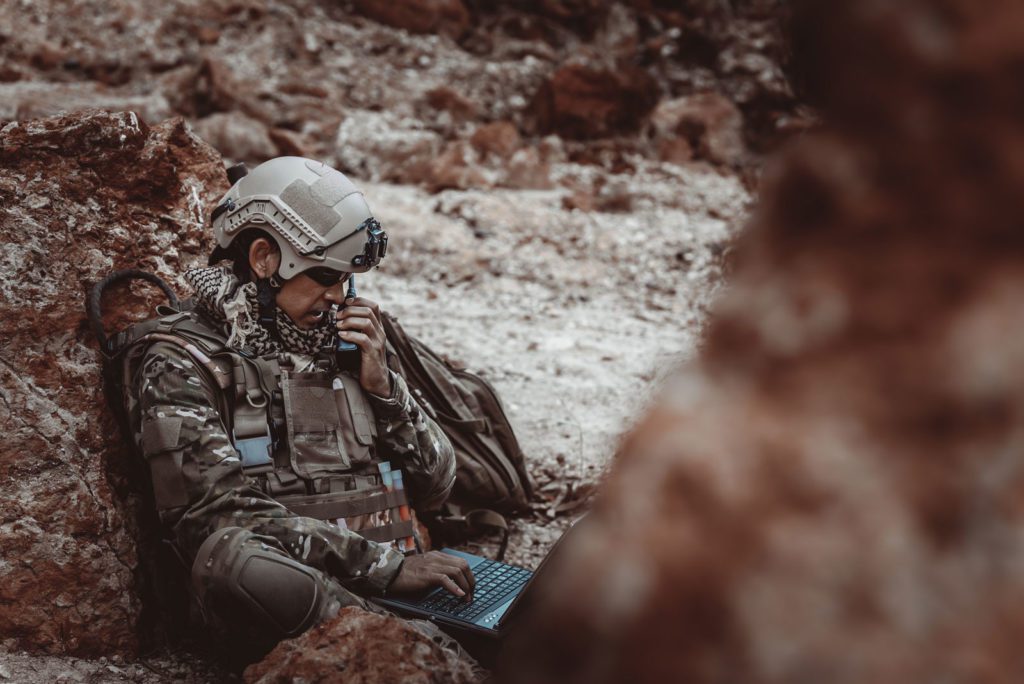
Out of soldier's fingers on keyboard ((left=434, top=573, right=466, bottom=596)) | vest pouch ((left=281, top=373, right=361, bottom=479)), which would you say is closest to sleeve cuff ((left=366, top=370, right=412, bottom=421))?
vest pouch ((left=281, top=373, right=361, bottom=479))

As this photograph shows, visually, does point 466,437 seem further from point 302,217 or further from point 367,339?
point 302,217

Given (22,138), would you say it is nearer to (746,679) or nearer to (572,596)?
(572,596)

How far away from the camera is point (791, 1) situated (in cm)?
101

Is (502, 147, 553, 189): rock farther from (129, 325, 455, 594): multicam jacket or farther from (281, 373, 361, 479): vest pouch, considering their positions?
(129, 325, 455, 594): multicam jacket

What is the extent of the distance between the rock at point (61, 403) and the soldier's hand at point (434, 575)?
0.90 metres

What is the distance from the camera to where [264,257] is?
284 cm

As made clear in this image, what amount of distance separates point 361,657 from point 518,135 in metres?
8.94

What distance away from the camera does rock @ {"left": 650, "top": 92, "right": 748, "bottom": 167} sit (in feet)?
36.4

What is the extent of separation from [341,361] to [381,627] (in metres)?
1.11

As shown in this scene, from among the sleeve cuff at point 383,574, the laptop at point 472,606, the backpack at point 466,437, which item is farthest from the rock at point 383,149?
the sleeve cuff at point 383,574

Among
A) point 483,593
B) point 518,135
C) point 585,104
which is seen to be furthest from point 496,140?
point 483,593

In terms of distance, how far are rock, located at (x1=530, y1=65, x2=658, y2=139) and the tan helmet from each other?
8560mm

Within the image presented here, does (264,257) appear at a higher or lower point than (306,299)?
higher

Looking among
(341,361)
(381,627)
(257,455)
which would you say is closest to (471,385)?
(341,361)
